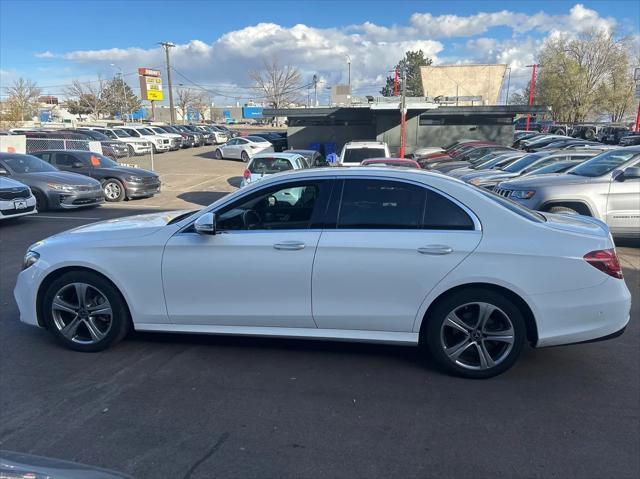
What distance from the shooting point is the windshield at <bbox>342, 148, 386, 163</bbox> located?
515 inches

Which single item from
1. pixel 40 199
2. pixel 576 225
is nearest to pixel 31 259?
pixel 576 225

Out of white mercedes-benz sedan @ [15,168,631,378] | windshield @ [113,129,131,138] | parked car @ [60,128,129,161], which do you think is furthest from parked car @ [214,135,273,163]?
white mercedes-benz sedan @ [15,168,631,378]

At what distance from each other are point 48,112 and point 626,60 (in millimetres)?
86217

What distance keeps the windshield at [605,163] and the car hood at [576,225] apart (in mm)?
4346

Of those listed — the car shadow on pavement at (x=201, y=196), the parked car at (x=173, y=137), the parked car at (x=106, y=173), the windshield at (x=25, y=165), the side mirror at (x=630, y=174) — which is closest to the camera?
the side mirror at (x=630, y=174)

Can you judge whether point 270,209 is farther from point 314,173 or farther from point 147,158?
point 147,158

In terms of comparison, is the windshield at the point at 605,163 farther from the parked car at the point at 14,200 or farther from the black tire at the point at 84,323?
the parked car at the point at 14,200

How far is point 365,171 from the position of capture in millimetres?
3896

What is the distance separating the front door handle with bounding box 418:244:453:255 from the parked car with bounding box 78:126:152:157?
100 ft

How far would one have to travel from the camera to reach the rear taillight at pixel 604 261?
349cm

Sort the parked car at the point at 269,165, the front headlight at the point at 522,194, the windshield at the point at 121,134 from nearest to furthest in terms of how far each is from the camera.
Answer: the front headlight at the point at 522,194 → the parked car at the point at 269,165 → the windshield at the point at 121,134

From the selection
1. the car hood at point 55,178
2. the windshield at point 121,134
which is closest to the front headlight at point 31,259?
the car hood at point 55,178

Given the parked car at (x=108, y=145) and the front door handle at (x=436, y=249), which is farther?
the parked car at (x=108, y=145)

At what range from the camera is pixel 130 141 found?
1259 inches
